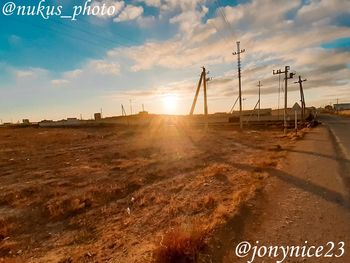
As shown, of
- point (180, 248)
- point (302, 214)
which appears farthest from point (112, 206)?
point (302, 214)

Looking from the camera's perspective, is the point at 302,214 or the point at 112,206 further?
the point at 112,206

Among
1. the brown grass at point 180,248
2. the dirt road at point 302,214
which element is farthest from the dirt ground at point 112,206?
the dirt road at point 302,214

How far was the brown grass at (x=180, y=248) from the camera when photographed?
4766 mm

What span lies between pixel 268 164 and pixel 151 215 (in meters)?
6.73

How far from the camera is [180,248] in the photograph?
4.86m

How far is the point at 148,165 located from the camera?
1662cm

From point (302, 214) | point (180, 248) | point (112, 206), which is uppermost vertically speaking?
point (180, 248)

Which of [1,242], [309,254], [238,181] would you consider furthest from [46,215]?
[309,254]

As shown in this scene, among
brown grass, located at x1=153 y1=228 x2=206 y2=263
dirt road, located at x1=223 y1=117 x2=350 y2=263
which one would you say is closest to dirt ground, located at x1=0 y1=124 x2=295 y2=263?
brown grass, located at x1=153 y1=228 x2=206 y2=263

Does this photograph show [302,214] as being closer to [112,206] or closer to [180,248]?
[180,248]

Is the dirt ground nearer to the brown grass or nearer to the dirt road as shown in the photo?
the brown grass

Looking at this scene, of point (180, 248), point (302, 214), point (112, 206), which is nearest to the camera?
point (180, 248)

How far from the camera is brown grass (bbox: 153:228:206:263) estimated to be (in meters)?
4.77

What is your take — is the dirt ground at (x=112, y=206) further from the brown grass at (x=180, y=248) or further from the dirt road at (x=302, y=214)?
the dirt road at (x=302, y=214)
